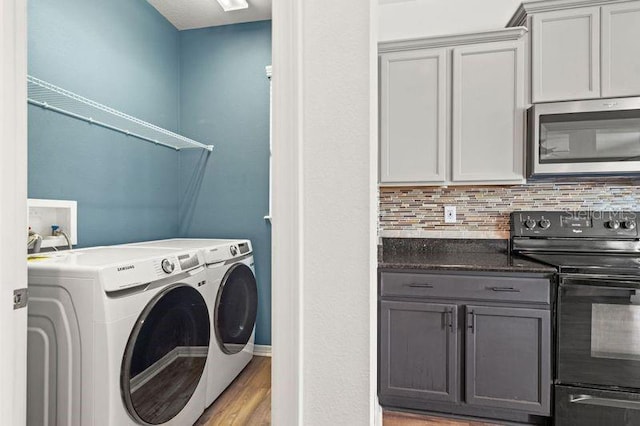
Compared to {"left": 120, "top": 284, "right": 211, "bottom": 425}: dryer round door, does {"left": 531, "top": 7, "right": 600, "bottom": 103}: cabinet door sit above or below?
above

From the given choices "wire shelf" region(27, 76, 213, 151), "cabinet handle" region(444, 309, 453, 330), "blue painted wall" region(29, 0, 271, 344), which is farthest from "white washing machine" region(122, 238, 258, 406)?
"cabinet handle" region(444, 309, 453, 330)

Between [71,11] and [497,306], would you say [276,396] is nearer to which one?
[497,306]

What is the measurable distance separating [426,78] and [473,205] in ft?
2.94

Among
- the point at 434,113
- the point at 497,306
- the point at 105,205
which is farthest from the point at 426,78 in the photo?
the point at 105,205

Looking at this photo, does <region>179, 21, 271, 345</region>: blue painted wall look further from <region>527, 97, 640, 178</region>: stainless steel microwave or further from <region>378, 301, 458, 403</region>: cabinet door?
<region>527, 97, 640, 178</region>: stainless steel microwave

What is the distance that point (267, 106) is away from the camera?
269 cm

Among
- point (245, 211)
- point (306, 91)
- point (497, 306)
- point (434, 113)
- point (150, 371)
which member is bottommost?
point (150, 371)

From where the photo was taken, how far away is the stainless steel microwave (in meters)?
1.90

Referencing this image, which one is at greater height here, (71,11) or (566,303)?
(71,11)

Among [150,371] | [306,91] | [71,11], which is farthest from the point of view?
[71,11]

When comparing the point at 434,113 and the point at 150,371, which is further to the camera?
the point at 434,113

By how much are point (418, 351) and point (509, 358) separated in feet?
1.49

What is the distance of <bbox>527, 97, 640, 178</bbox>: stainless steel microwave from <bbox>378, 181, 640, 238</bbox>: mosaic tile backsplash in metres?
0.26

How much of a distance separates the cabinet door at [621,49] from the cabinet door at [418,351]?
1.52 meters
